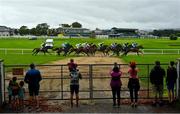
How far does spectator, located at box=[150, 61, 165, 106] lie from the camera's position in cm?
1734

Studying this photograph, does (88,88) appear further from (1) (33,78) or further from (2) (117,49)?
(2) (117,49)

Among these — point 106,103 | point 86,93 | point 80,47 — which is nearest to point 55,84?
point 86,93

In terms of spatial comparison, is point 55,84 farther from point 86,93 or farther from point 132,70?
point 132,70

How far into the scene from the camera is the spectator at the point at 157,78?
17.3 meters

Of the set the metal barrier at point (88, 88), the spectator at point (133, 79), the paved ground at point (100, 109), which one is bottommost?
the paved ground at point (100, 109)

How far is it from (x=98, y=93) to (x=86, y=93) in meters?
0.52

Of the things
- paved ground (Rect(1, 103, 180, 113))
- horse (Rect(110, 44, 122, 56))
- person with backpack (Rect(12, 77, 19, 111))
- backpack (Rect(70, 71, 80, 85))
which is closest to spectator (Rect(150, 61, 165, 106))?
paved ground (Rect(1, 103, 180, 113))

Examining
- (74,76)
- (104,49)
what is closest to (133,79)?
(74,76)

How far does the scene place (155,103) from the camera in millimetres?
17531

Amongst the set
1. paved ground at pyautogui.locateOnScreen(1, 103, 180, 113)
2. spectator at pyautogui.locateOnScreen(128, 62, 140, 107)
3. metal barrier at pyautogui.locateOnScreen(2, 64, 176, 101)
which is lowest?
paved ground at pyautogui.locateOnScreen(1, 103, 180, 113)

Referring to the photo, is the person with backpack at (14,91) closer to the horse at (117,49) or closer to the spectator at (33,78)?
the spectator at (33,78)

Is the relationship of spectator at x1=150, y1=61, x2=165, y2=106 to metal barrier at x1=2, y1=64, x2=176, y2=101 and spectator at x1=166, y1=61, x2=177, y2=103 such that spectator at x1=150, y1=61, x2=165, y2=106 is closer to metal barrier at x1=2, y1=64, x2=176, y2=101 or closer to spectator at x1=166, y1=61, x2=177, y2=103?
spectator at x1=166, y1=61, x2=177, y2=103

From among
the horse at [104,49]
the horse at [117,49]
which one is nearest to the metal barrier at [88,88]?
the horse at [117,49]

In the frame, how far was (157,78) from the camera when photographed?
17406 millimetres
